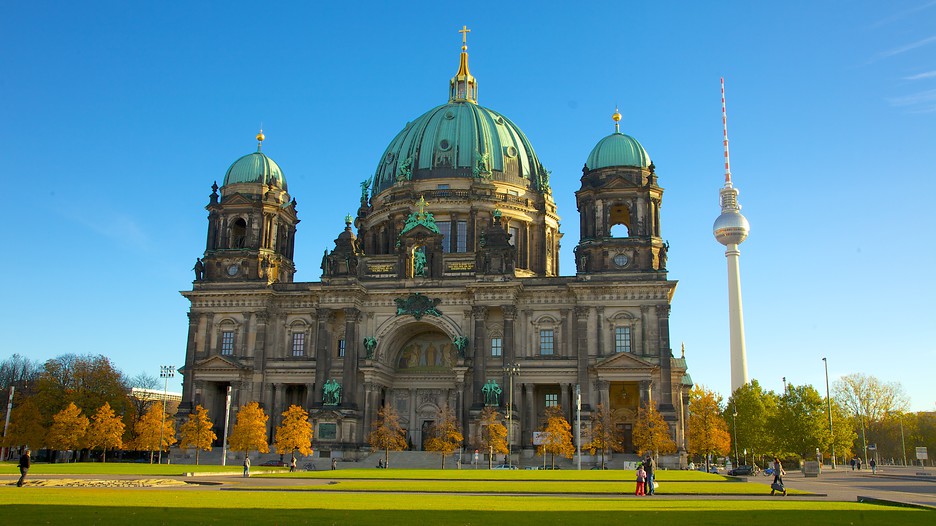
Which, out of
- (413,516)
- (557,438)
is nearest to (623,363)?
(557,438)

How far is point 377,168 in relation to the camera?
101562 millimetres

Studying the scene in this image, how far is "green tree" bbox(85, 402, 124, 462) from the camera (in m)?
80.0

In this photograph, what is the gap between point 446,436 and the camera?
69.6 meters

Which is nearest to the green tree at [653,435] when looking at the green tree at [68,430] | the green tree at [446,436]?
the green tree at [446,436]

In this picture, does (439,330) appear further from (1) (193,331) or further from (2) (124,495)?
(2) (124,495)

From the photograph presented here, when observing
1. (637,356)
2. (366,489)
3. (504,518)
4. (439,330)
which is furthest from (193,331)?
(504,518)

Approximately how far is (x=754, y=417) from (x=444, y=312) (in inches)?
1368

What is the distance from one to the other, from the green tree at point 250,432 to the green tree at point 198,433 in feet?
8.22

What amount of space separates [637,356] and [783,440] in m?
18.5

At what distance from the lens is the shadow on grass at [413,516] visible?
20141mm

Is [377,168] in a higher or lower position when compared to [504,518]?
higher

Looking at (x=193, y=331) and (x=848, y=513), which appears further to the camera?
(x=193, y=331)

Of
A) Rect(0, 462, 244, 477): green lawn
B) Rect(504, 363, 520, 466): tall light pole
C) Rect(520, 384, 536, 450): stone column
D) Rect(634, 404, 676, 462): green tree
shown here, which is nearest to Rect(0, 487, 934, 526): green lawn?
Rect(0, 462, 244, 477): green lawn

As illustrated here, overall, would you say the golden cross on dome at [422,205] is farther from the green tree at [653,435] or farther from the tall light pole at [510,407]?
the green tree at [653,435]
